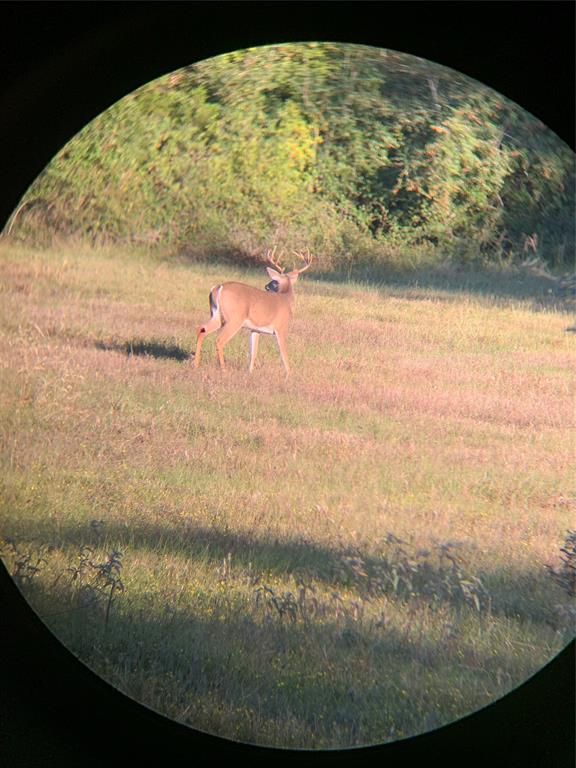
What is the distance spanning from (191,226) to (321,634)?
167cm

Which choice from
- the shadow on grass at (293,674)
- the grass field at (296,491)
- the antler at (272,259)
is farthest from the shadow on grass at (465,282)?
the shadow on grass at (293,674)

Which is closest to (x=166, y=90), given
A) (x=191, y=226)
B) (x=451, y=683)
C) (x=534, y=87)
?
(x=191, y=226)

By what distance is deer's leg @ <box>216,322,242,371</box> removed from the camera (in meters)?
4.36

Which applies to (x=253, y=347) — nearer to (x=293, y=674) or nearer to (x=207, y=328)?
(x=207, y=328)

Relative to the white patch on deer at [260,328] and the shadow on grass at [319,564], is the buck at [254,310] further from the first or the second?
the shadow on grass at [319,564]

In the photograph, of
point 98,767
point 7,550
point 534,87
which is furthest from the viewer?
point 7,550

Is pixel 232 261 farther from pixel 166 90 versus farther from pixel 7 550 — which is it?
pixel 7 550

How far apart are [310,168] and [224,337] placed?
0.74m

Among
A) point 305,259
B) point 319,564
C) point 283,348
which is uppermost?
point 305,259

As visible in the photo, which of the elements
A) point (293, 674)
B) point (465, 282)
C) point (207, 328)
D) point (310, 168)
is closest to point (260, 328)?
point (207, 328)

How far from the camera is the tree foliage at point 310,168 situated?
4.09 metres

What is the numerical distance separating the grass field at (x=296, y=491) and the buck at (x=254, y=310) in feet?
0.13

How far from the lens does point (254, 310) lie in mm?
4305

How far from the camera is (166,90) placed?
4117 mm
